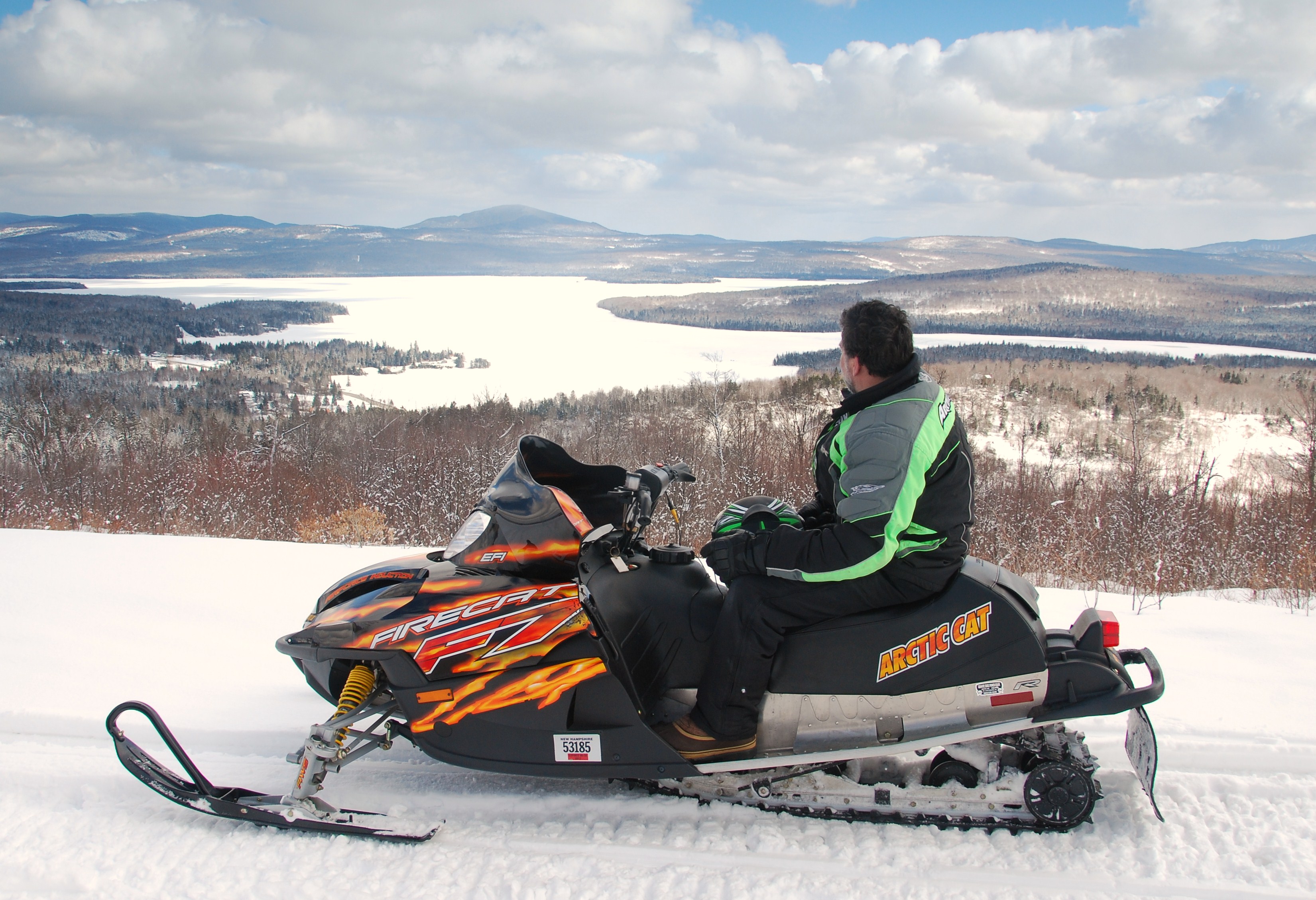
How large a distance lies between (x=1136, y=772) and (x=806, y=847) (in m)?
1.36

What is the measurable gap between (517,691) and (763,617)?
3.32 ft

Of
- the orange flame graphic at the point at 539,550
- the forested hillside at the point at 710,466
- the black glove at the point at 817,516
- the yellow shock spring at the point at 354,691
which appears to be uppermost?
the black glove at the point at 817,516

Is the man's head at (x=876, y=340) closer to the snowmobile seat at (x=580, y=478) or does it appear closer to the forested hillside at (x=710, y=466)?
the snowmobile seat at (x=580, y=478)

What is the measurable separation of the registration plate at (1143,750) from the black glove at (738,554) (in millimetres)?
1534

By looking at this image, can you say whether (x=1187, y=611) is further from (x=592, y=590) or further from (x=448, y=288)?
(x=448, y=288)

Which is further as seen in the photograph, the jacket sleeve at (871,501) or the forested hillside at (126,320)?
the forested hillside at (126,320)

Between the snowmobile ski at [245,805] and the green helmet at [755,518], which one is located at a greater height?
the green helmet at [755,518]

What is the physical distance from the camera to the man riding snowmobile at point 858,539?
8.74 feet

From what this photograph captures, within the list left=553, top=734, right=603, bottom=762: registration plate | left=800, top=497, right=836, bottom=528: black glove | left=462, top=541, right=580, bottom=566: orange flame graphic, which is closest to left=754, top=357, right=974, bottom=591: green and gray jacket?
left=800, top=497, right=836, bottom=528: black glove

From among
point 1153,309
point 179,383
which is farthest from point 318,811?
point 1153,309

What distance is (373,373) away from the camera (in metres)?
78.2

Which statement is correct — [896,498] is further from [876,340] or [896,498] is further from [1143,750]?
[1143,750]

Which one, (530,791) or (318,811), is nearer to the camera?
(318,811)

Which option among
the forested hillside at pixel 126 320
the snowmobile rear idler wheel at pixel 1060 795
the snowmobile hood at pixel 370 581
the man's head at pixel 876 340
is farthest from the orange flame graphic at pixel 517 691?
the forested hillside at pixel 126 320
